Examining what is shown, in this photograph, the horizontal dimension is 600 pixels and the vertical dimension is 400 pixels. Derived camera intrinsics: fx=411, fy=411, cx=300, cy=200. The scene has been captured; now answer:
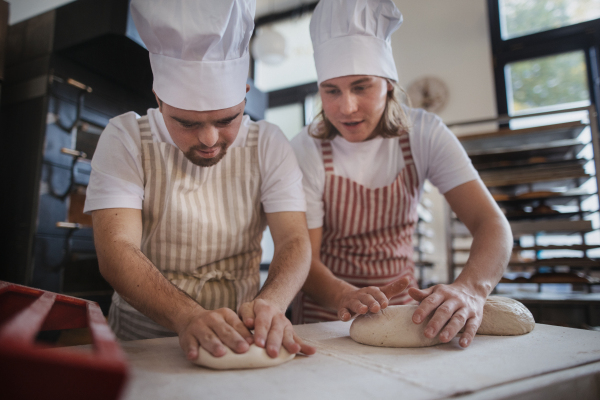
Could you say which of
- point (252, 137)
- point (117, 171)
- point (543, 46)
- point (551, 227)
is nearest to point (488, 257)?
point (252, 137)

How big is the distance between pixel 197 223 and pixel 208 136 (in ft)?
0.84

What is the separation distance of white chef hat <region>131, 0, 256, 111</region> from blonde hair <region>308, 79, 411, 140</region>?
1.46 feet

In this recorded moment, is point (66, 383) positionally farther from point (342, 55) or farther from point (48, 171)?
point (48, 171)

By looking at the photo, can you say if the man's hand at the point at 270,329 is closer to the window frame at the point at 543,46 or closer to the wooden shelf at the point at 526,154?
the wooden shelf at the point at 526,154

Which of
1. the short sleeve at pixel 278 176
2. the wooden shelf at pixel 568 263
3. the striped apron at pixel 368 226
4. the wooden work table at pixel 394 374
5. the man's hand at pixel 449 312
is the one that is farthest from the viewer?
the wooden shelf at pixel 568 263

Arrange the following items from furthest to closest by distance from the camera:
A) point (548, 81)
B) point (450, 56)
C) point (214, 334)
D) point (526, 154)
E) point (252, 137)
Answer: point (450, 56), point (548, 81), point (526, 154), point (252, 137), point (214, 334)

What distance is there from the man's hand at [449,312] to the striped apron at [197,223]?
21.2 inches

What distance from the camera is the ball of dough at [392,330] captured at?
2.83 feet

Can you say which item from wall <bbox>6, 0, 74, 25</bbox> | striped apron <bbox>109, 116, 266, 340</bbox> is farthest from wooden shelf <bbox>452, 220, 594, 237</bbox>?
wall <bbox>6, 0, 74, 25</bbox>

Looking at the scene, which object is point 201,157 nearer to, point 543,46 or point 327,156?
point 327,156

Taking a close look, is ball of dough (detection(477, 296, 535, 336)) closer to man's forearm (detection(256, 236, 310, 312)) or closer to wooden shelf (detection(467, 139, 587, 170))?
man's forearm (detection(256, 236, 310, 312))

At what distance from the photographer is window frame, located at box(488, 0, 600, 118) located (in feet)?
12.1

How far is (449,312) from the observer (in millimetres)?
883

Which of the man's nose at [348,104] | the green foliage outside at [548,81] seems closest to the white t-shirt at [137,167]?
the man's nose at [348,104]
